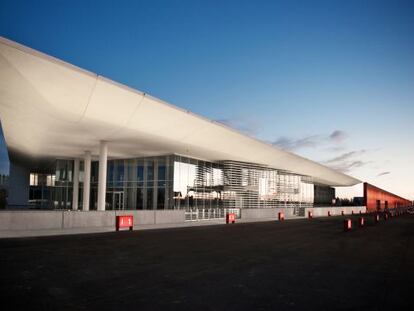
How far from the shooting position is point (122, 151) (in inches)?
1257

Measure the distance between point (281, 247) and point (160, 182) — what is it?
20700 millimetres

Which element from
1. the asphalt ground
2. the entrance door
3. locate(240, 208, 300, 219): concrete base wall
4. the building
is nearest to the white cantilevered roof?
the building

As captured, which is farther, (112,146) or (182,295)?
(112,146)

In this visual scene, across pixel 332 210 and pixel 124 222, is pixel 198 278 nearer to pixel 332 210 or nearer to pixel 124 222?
pixel 124 222

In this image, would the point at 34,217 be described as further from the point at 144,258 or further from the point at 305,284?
the point at 305,284

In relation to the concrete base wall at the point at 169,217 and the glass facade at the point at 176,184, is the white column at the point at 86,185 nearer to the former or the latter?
the glass facade at the point at 176,184

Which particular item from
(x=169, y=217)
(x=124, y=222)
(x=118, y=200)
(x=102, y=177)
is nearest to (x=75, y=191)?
(x=118, y=200)

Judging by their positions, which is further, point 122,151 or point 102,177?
point 122,151

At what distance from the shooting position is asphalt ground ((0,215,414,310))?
240 inches

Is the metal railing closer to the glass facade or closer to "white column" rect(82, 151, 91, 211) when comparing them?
the glass facade

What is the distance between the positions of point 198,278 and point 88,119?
14.4 m

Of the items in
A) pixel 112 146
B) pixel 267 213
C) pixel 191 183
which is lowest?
pixel 267 213

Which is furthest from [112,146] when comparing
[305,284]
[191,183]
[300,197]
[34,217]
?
[300,197]

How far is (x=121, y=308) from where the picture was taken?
564 centimetres
